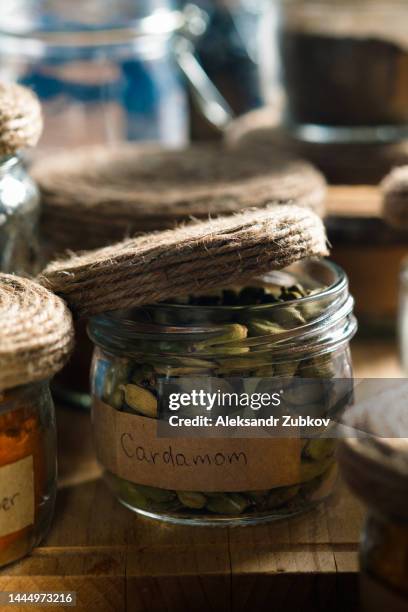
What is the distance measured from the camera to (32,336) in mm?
554

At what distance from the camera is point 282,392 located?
633mm

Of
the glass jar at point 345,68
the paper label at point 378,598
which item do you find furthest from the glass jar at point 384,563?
the glass jar at point 345,68

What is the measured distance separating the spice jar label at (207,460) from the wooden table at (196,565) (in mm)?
38

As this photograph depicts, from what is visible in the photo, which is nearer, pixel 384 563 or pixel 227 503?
pixel 384 563

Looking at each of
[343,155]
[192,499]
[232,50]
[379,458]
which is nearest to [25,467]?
[192,499]

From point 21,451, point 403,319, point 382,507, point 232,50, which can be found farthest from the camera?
point 232,50

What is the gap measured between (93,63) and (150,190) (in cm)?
26

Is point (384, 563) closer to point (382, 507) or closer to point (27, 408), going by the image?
point (382, 507)

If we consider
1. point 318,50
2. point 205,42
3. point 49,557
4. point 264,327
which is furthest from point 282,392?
point 205,42

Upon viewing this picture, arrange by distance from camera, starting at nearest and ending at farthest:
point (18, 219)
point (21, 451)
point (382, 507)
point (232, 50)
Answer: point (382, 507) → point (21, 451) → point (18, 219) → point (232, 50)

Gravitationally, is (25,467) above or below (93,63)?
below

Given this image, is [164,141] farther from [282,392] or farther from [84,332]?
[282,392]

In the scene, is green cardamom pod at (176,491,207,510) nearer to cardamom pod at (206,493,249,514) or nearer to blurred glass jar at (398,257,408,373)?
cardamom pod at (206,493,249,514)

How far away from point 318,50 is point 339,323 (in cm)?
43
